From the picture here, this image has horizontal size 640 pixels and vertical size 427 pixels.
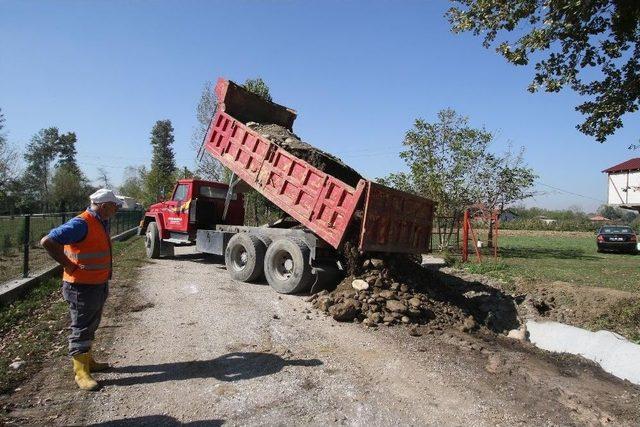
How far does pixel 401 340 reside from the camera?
587cm

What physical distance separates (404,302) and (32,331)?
4.92 m

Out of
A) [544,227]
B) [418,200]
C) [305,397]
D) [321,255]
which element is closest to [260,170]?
[321,255]

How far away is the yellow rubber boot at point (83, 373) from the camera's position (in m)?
4.10

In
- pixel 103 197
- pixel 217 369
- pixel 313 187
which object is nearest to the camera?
pixel 103 197

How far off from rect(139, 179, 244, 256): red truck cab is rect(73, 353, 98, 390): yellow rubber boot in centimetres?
763

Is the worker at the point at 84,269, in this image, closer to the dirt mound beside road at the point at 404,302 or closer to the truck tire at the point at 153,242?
the dirt mound beside road at the point at 404,302

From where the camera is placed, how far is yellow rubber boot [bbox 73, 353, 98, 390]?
4102mm

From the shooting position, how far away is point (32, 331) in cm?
585

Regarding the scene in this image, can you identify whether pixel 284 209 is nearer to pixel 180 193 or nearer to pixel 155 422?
pixel 180 193

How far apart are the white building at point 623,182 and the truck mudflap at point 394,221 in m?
30.9

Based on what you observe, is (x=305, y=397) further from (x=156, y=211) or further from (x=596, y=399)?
(x=156, y=211)

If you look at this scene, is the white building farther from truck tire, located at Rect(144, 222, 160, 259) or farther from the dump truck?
truck tire, located at Rect(144, 222, 160, 259)

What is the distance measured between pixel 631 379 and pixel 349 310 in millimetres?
3394

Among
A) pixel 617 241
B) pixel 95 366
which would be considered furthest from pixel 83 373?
pixel 617 241
